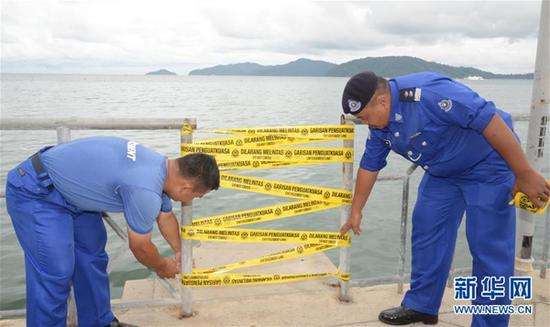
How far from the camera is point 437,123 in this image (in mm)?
3051

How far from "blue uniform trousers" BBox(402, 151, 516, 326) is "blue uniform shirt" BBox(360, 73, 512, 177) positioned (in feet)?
0.49

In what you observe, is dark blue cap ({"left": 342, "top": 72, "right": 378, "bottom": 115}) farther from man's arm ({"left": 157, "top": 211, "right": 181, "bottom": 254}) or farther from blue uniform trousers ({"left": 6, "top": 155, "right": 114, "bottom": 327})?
blue uniform trousers ({"left": 6, "top": 155, "right": 114, "bottom": 327})

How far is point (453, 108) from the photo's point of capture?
9.60 feet

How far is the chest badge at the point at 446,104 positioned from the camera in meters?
2.94

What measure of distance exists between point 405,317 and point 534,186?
150 centimetres

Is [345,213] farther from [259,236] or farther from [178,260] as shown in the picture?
[178,260]

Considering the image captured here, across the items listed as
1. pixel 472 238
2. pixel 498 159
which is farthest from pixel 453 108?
pixel 472 238

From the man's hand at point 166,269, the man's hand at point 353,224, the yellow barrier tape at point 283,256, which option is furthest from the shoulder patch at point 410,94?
the man's hand at point 166,269

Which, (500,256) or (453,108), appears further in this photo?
(500,256)

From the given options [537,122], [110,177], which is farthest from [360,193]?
[110,177]

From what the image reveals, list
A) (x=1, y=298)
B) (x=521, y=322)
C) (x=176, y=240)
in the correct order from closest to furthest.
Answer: (x=176, y=240) < (x=521, y=322) < (x=1, y=298)

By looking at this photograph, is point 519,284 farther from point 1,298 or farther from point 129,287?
point 1,298

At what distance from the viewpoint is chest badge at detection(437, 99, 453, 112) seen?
294cm

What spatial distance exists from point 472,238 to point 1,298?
21.5ft
